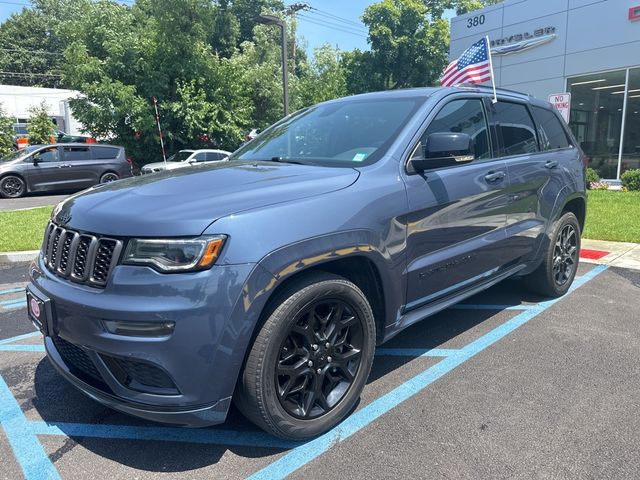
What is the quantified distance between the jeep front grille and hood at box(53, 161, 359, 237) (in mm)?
50

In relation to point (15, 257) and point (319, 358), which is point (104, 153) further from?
point (319, 358)

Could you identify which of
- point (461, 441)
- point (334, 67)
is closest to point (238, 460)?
point (461, 441)

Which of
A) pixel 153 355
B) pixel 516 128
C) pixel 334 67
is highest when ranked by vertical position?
pixel 334 67

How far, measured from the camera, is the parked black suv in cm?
1547

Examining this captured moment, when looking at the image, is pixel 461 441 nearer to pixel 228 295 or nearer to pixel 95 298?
pixel 228 295

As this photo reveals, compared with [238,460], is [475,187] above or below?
above

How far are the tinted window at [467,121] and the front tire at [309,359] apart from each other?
1.46 metres

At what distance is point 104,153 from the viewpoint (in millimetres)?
17250

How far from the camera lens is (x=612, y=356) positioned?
3705 mm

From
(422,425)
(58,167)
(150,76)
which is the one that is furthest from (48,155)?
(422,425)

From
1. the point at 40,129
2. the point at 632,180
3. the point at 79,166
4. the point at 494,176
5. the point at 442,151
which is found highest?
the point at 40,129

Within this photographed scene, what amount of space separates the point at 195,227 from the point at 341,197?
0.83 meters

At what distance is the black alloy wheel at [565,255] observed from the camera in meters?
4.82

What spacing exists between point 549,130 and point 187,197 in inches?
148
